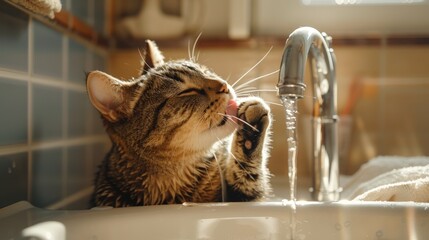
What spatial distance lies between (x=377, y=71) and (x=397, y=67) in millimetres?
59

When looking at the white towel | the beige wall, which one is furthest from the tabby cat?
the beige wall

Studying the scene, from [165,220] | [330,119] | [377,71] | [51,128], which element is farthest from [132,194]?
[377,71]

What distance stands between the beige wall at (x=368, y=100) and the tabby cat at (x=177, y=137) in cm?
51

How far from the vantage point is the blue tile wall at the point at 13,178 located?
82cm

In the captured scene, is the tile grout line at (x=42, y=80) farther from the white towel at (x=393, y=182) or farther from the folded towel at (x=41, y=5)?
the white towel at (x=393, y=182)

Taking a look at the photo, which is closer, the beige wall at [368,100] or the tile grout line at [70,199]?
the tile grout line at [70,199]

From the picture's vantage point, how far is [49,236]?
2.00ft

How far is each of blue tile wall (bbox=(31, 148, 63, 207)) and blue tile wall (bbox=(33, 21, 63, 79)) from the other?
18 centimetres

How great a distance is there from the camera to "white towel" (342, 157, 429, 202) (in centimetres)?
74

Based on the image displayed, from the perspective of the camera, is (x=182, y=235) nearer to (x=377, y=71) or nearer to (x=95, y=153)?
(x=95, y=153)

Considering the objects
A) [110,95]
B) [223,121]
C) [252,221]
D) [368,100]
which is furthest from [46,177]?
[368,100]

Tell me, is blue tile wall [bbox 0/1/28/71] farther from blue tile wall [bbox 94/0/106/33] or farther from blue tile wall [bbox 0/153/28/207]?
blue tile wall [bbox 94/0/106/33]

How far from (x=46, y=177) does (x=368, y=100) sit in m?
0.96

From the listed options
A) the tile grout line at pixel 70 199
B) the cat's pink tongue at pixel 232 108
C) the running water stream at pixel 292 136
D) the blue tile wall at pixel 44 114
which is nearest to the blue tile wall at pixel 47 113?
the blue tile wall at pixel 44 114
